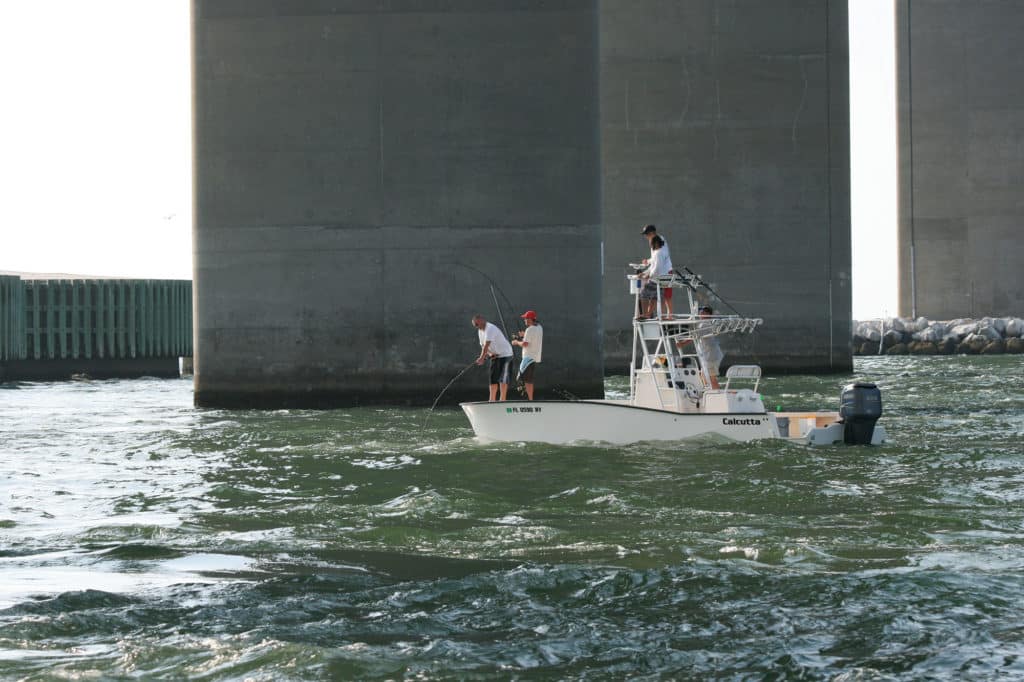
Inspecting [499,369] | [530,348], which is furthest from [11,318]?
[530,348]

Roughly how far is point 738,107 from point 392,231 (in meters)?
17.2

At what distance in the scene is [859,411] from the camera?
17.6 metres

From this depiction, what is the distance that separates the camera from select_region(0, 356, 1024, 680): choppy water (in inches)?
318

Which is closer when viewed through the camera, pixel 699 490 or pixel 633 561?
pixel 633 561

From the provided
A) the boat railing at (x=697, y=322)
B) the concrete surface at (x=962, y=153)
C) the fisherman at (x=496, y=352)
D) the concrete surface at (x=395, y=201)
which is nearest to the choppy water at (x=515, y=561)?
the boat railing at (x=697, y=322)

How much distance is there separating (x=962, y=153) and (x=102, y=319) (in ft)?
112

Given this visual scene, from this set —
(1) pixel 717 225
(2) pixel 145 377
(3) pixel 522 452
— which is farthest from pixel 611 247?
(3) pixel 522 452

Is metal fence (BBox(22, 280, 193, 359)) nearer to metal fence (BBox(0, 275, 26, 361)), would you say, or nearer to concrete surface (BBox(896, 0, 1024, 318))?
metal fence (BBox(0, 275, 26, 361))

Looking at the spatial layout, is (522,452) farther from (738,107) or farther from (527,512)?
(738,107)

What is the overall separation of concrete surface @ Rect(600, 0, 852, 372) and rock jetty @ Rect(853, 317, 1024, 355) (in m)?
16.4

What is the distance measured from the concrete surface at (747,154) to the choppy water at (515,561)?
66.7 feet

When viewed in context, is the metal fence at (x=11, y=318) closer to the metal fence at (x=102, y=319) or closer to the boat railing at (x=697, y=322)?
the metal fence at (x=102, y=319)

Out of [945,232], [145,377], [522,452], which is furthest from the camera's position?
[945,232]

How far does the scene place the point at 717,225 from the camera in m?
39.6
